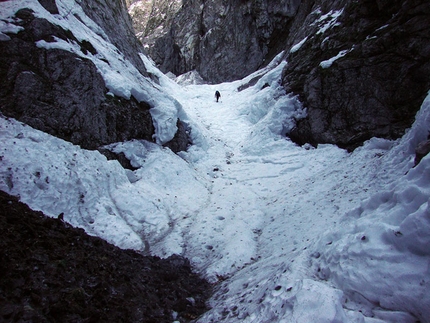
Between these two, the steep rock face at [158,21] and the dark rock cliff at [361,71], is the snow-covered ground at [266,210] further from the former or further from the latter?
the steep rock face at [158,21]

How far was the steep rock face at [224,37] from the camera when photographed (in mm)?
42344

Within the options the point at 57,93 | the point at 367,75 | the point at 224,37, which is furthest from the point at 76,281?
the point at 224,37

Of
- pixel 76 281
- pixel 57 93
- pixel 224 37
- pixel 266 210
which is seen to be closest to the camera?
pixel 76 281

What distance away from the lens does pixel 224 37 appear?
48.2 metres

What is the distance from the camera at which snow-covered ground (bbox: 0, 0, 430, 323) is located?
11.0ft

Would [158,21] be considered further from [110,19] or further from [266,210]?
[266,210]

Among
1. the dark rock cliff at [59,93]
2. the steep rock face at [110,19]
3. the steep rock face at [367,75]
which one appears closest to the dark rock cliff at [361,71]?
the steep rock face at [367,75]

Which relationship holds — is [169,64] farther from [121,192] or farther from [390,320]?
[390,320]

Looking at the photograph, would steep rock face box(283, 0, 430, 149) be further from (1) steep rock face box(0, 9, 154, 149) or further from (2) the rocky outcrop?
(2) the rocky outcrop

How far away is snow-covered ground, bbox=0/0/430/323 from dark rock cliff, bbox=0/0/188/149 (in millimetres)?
790

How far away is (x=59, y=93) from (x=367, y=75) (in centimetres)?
1591

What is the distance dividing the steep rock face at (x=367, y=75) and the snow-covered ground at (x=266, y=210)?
1559mm

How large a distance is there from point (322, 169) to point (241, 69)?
37.0m

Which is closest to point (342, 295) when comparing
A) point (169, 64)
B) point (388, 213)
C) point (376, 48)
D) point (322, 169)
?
point (388, 213)
